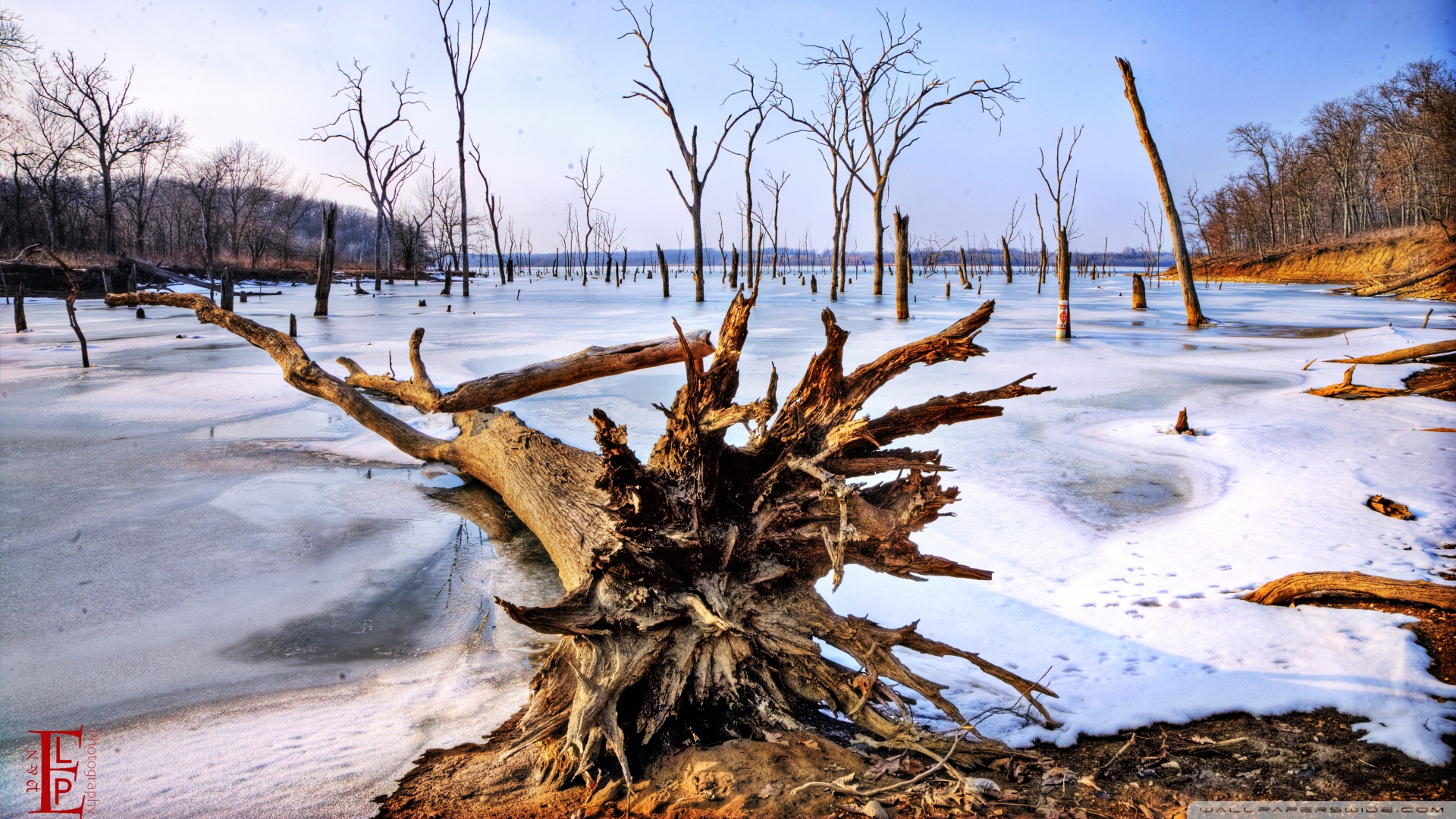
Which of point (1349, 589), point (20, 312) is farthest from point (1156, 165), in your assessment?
point (20, 312)

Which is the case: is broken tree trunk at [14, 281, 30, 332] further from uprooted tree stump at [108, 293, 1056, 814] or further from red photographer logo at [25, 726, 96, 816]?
uprooted tree stump at [108, 293, 1056, 814]

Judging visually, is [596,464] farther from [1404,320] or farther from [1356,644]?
[1404,320]

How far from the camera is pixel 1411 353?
6.89 meters

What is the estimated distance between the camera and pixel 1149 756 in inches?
75.2

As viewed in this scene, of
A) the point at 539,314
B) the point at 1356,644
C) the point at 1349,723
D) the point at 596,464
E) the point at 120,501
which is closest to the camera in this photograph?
the point at 1349,723

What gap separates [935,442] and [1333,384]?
13.8 feet

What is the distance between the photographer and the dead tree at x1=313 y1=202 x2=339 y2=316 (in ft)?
55.3

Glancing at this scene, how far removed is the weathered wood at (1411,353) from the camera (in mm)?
6494

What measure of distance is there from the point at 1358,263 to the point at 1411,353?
98.4ft

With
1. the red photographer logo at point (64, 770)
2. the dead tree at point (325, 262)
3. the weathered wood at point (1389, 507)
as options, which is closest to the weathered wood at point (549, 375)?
the red photographer logo at point (64, 770)

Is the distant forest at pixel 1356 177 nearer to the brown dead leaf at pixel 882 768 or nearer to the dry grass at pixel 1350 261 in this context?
the dry grass at pixel 1350 261

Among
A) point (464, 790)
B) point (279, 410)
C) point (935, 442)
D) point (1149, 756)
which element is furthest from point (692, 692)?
point (279, 410)

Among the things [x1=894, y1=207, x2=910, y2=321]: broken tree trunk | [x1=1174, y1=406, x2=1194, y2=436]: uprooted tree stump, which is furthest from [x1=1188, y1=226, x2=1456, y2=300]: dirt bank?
[x1=1174, y1=406, x2=1194, y2=436]: uprooted tree stump

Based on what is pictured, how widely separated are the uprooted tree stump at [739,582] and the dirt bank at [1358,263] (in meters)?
22.5
